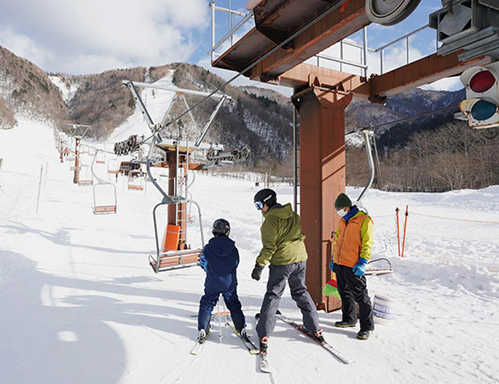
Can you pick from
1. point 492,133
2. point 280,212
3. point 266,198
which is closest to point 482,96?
point 492,133

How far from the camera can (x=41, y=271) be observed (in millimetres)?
5934

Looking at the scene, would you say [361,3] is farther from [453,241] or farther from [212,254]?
[453,241]

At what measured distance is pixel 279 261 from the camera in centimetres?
314

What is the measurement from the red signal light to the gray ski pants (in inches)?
88.0

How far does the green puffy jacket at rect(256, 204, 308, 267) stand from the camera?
3.07 meters

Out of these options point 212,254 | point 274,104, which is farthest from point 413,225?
point 274,104

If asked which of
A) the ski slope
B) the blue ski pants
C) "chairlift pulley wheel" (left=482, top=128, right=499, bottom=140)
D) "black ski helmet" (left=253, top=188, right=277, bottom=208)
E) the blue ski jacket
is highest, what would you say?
"chairlift pulley wheel" (left=482, top=128, right=499, bottom=140)

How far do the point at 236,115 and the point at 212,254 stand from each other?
130176 millimetres

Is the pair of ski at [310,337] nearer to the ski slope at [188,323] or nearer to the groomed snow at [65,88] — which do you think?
the ski slope at [188,323]

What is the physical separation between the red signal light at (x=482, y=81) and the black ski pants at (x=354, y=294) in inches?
94.4

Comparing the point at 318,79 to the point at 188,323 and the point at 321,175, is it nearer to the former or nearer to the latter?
the point at 321,175

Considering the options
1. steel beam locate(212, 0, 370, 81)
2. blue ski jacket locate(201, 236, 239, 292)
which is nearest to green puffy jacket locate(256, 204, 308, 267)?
blue ski jacket locate(201, 236, 239, 292)

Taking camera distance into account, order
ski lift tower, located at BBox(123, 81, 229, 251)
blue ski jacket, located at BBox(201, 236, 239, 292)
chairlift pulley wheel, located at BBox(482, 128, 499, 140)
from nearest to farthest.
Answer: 1. chairlift pulley wheel, located at BBox(482, 128, 499, 140)
2. blue ski jacket, located at BBox(201, 236, 239, 292)
3. ski lift tower, located at BBox(123, 81, 229, 251)

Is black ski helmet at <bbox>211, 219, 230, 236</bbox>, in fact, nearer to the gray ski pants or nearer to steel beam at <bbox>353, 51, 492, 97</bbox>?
the gray ski pants
